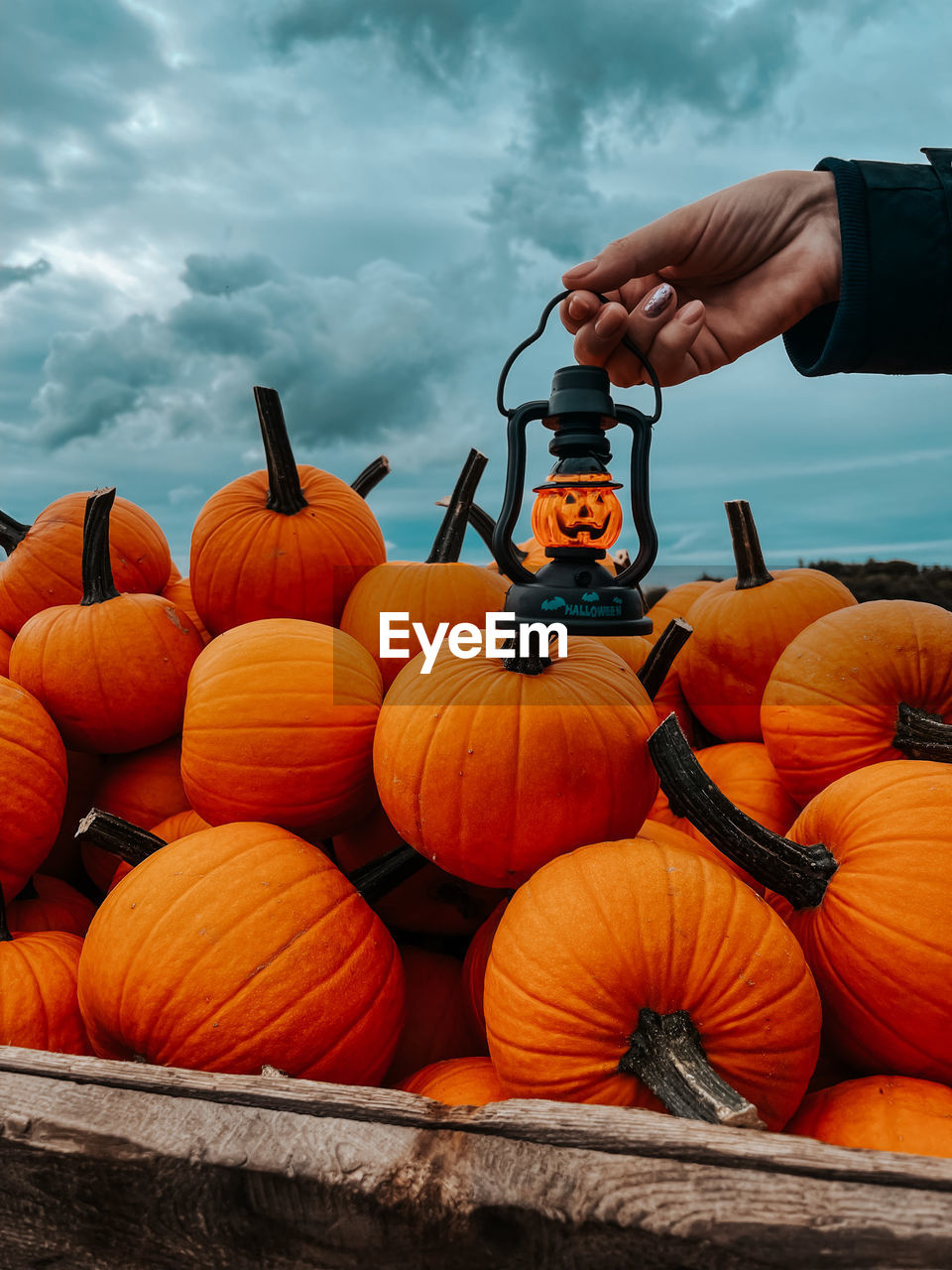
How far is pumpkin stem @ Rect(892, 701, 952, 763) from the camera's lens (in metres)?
1.90

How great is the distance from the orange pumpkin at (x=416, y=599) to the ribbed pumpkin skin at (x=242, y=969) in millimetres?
778

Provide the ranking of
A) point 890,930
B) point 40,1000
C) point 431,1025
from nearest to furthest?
point 890,930, point 40,1000, point 431,1025

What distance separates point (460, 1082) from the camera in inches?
57.3

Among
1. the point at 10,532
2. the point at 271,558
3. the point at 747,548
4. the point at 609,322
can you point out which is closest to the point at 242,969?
the point at 271,558

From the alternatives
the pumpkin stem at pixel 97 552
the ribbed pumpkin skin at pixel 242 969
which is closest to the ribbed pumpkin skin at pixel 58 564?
the pumpkin stem at pixel 97 552

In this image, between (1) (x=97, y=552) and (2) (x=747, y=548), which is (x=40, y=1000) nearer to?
(1) (x=97, y=552)

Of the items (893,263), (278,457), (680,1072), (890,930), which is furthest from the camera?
(278,457)

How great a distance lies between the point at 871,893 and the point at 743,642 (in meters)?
1.12

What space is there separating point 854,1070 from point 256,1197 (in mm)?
1125

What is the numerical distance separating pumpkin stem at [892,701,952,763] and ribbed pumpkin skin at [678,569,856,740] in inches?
21.0

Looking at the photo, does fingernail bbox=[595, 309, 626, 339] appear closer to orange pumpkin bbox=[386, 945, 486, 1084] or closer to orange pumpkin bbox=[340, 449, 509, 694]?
orange pumpkin bbox=[340, 449, 509, 694]

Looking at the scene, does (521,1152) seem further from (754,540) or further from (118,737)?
(754,540)

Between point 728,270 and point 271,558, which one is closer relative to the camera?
point 271,558

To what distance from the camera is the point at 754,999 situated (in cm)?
124
